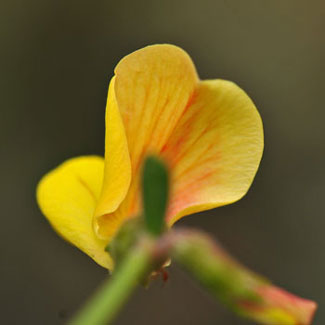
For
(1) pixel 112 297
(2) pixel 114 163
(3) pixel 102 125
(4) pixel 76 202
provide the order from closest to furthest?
(1) pixel 112 297 → (2) pixel 114 163 → (4) pixel 76 202 → (3) pixel 102 125

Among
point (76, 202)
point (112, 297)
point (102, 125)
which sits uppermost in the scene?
point (112, 297)

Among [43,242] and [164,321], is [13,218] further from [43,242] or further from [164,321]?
[164,321]

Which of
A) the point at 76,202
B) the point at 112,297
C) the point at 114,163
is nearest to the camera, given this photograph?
the point at 112,297

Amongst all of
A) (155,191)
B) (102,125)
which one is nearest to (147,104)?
(155,191)

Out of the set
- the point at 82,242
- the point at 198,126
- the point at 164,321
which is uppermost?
the point at 198,126

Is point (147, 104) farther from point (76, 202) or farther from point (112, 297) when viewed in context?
point (112, 297)

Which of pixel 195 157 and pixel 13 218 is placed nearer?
pixel 195 157

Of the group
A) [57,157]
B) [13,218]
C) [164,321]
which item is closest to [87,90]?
[57,157]
